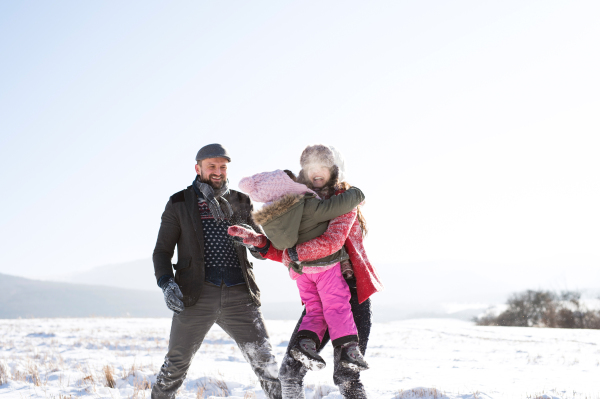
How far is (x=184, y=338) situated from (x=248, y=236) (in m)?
1.28

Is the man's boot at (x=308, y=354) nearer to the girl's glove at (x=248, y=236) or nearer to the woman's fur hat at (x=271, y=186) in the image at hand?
the girl's glove at (x=248, y=236)

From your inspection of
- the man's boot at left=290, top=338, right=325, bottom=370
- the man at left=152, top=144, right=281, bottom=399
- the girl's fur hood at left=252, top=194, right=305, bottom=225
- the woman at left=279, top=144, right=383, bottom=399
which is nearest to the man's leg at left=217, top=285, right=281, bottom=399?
the man at left=152, top=144, right=281, bottom=399

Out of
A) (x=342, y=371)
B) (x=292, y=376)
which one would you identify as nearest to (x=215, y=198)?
(x=292, y=376)

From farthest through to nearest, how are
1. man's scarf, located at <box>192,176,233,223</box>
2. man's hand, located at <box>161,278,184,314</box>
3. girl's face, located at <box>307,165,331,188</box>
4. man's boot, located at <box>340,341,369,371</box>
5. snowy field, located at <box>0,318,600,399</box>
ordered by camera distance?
snowy field, located at <box>0,318,600,399</box>
man's scarf, located at <box>192,176,233,223</box>
man's hand, located at <box>161,278,184,314</box>
girl's face, located at <box>307,165,331,188</box>
man's boot, located at <box>340,341,369,371</box>

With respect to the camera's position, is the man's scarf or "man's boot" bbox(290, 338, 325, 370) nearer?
"man's boot" bbox(290, 338, 325, 370)

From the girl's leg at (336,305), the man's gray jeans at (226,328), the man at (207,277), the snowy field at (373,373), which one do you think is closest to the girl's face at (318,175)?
the girl's leg at (336,305)

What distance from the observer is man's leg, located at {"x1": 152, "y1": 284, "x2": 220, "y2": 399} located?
11.1 feet

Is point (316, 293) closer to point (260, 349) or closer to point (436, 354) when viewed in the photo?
point (260, 349)

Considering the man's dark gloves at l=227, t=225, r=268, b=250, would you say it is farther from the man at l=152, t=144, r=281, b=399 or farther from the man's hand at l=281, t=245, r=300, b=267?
the man at l=152, t=144, r=281, b=399

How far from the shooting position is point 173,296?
131 inches

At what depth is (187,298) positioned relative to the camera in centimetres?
344

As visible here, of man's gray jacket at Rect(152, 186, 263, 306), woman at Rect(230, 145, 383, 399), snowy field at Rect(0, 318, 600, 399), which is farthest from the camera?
snowy field at Rect(0, 318, 600, 399)

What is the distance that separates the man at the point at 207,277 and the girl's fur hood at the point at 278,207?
117 centimetres

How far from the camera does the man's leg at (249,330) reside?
341 cm
